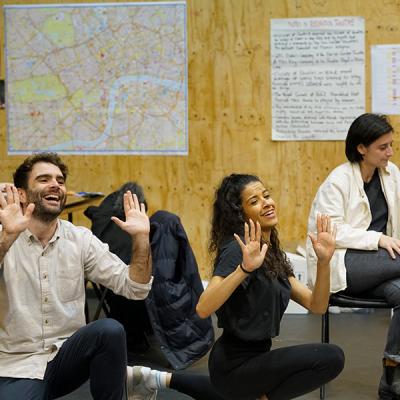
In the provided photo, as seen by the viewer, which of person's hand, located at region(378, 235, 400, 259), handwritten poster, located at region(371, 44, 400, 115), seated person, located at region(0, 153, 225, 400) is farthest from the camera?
handwritten poster, located at region(371, 44, 400, 115)

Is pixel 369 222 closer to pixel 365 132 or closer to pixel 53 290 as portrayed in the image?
pixel 365 132

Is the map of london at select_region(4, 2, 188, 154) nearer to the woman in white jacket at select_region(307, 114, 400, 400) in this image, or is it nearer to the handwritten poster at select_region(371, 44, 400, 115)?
the handwritten poster at select_region(371, 44, 400, 115)

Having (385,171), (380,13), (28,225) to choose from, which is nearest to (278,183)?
(380,13)

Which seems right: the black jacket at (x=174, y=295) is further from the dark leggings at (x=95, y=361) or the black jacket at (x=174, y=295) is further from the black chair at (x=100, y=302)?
the dark leggings at (x=95, y=361)

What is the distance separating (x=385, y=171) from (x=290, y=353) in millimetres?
1354

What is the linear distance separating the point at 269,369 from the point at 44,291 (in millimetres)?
849

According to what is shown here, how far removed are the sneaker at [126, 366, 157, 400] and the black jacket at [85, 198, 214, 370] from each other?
2.16ft

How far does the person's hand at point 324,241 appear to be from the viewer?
9.33 ft

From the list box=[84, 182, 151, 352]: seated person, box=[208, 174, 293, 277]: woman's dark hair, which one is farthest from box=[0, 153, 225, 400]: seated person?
box=[84, 182, 151, 352]: seated person

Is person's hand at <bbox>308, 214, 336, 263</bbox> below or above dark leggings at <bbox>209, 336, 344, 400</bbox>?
above

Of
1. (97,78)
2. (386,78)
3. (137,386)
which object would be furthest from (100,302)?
(386,78)

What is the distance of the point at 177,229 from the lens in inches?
161

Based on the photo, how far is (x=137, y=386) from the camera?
329 cm

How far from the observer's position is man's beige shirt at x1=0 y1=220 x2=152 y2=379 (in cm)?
275
